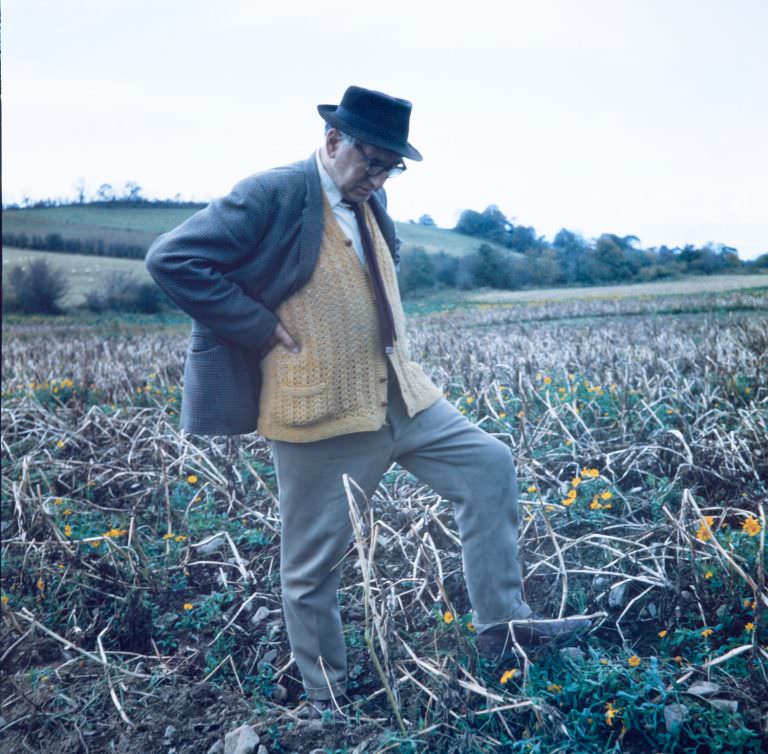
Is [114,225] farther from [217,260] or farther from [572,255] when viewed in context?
[217,260]

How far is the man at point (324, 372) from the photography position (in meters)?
2.20

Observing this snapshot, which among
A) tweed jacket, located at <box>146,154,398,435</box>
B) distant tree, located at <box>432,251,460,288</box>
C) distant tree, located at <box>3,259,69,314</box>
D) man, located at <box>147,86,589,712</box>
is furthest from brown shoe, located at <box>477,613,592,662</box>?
distant tree, located at <box>3,259,69,314</box>

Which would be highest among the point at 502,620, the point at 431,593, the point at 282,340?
the point at 282,340

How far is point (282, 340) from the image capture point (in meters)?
2.29

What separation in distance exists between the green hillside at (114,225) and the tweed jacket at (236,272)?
29.7 metres

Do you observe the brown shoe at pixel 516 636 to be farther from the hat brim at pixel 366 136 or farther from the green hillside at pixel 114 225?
the green hillside at pixel 114 225

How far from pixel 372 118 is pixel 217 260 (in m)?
0.67

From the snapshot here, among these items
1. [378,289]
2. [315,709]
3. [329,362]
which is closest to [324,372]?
[329,362]

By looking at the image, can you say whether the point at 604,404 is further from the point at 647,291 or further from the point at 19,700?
the point at 647,291

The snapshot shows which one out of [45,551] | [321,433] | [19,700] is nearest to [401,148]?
[321,433]

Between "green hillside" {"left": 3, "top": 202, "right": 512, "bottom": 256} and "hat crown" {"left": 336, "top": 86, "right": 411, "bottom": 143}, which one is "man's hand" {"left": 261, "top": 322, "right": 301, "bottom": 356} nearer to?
"hat crown" {"left": 336, "top": 86, "right": 411, "bottom": 143}

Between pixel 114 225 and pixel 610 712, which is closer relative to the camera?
pixel 610 712

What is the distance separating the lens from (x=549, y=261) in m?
23.0

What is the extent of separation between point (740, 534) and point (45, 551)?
331 centimetres
